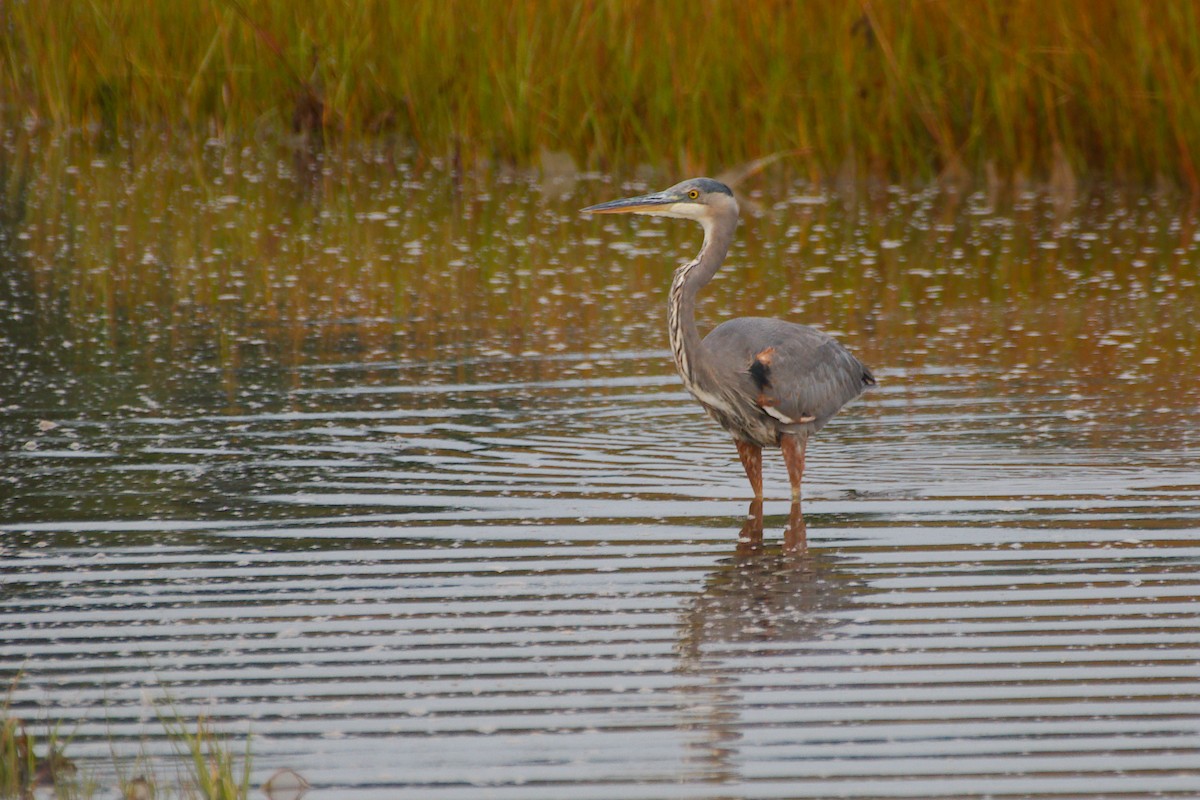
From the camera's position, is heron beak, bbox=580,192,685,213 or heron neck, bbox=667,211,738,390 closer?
heron neck, bbox=667,211,738,390

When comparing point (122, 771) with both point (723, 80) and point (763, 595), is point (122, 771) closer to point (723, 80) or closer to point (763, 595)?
point (763, 595)

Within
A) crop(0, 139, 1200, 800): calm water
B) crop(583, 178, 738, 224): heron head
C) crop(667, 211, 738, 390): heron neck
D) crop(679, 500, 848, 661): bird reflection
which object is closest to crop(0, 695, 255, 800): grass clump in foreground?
crop(0, 139, 1200, 800): calm water

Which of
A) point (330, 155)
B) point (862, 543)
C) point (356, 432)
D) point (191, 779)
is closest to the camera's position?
point (191, 779)

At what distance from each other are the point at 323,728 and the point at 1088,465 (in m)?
3.70

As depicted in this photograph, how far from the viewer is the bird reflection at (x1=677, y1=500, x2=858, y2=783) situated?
185 inches

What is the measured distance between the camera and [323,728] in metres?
4.78

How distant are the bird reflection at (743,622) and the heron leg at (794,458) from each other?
0.15 m

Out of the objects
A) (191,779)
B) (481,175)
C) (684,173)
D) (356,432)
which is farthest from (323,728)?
(481,175)

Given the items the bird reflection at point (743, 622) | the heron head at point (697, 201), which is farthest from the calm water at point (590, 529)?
the heron head at point (697, 201)

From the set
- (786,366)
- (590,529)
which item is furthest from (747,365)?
(590,529)

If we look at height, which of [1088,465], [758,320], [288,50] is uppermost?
Result: [288,50]

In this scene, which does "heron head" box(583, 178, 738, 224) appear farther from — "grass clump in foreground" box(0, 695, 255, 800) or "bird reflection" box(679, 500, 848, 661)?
"grass clump in foreground" box(0, 695, 255, 800)

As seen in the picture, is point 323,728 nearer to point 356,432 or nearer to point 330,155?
point 356,432

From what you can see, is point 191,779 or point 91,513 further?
point 91,513
